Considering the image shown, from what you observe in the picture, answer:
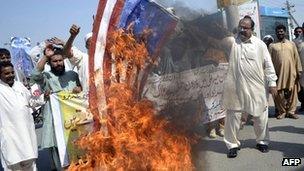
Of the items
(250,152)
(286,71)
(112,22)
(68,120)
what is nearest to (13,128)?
(68,120)

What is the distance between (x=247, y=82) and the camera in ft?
21.1

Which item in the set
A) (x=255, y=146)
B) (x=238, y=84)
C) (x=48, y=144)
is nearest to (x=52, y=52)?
(x=48, y=144)

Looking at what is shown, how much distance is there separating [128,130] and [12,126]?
1554 millimetres

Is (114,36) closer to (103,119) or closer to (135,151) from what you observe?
(103,119)

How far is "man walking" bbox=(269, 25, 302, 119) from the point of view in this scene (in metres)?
9.52

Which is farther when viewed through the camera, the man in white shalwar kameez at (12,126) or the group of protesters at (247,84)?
the group of protesters at (247,84)

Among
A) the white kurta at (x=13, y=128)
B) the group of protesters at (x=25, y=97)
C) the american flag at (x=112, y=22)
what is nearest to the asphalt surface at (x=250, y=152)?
the american flag at (x=112, y=22)

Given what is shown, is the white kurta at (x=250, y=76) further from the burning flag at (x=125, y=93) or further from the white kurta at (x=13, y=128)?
the white kurta at (x=13, y=128)

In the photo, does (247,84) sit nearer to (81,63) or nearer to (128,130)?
(81,63)

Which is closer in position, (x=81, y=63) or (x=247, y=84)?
(x=81, y=63)

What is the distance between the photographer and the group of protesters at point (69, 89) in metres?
4.98

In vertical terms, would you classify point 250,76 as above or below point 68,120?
above

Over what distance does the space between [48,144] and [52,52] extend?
4.33 ft

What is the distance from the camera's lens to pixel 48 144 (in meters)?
6.11
